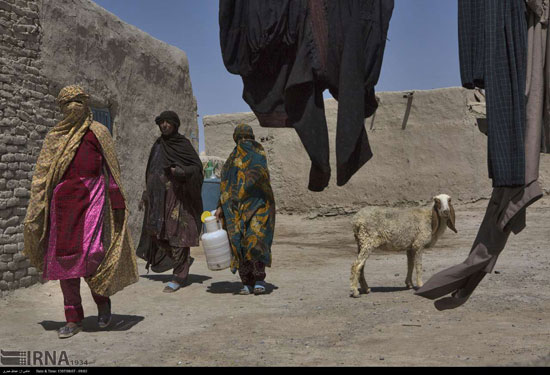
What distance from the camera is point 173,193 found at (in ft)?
22.5

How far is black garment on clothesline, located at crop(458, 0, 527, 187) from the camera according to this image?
281 cm

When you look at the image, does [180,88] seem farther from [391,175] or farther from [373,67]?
[373,67]

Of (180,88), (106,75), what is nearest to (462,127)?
(180,88)

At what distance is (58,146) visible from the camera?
474 centimetres

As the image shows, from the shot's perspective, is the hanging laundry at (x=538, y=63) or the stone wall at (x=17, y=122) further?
the stone wall at (x=17, y=122)

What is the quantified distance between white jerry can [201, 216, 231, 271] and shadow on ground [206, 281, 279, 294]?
2.58 feet

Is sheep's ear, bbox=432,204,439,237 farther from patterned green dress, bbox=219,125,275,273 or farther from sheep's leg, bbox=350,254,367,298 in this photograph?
patterned green dress, bbox=219,125,275,273

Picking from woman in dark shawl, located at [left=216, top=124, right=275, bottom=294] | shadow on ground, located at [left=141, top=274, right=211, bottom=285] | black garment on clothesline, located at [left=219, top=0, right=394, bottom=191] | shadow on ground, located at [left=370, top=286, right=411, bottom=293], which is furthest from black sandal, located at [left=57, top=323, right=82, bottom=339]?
shadow on ground, located at [left=370, top=286, right=411, bottom=293]

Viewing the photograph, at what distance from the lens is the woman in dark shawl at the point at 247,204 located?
6461 mm

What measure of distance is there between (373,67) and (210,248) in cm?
392

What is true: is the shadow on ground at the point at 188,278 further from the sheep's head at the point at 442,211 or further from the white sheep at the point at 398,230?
the sheep's head at the point at 442,211

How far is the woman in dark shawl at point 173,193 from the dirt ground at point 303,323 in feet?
1.96

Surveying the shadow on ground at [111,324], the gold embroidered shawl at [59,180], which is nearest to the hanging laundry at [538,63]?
the gold embroidered shawl at [59,180]

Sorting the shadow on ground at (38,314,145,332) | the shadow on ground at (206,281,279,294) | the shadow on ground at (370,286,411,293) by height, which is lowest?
the shadow on ground at (370,286,411,293)
